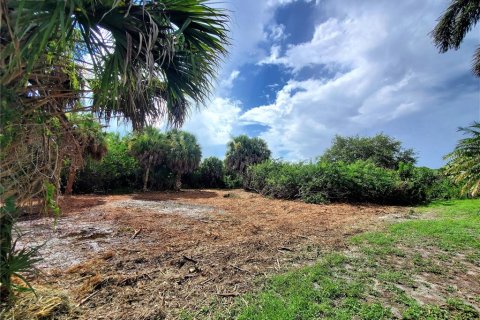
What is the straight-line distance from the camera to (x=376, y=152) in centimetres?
2283

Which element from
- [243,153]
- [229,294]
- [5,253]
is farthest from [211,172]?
[5,253]

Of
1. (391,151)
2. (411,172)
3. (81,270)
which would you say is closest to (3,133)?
(81,270)

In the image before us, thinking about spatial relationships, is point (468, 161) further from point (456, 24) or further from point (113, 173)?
point (113, 173)

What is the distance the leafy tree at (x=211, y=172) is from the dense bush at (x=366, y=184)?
494 inches

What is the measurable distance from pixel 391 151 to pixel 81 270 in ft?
84.5

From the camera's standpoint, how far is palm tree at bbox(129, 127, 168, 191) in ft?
59.6

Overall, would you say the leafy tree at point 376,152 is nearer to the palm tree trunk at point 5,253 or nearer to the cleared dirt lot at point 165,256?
the cleared dirt lot at point 165,256

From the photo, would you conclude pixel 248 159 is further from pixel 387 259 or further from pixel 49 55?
pixel 49 55

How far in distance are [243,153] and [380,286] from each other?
18.9m

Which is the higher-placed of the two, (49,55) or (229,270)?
(49,55)

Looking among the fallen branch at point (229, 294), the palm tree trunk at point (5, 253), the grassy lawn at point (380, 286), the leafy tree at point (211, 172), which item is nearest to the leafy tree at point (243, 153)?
the leafy tree at point (211, 172)

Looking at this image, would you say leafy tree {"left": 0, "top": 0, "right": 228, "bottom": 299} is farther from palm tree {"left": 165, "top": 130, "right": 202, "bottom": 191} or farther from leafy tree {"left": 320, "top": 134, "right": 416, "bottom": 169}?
leafy tree {"left": 320, "top": 134, "right": 416, "bottom": 169}

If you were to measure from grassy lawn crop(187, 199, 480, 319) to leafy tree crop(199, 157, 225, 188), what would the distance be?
808 inches

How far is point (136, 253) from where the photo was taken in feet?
13.4
